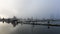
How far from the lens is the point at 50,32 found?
263 centimetres

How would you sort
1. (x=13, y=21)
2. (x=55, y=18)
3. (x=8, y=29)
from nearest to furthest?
(x=13, y=21) < (x=55, y=18) < (x=8, y=29)

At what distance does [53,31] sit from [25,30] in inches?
22.3

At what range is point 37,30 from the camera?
8.73ft

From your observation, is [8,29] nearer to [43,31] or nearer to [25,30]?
[25,30]

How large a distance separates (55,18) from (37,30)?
0.48 meters

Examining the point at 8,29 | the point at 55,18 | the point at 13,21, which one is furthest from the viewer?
the point at 8,29

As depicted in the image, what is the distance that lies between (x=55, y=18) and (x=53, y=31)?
0.33 meters

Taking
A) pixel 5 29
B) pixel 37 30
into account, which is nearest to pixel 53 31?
pixel 37 30

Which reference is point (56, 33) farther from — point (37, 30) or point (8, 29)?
point (8, 29)

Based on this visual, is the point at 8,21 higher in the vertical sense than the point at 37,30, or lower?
higher

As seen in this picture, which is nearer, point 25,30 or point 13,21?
point 13,21

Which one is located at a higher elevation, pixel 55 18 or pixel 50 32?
pixel 55 18

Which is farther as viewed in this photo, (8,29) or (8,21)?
(8,29)

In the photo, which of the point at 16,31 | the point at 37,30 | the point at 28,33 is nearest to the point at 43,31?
the point at 37,30
